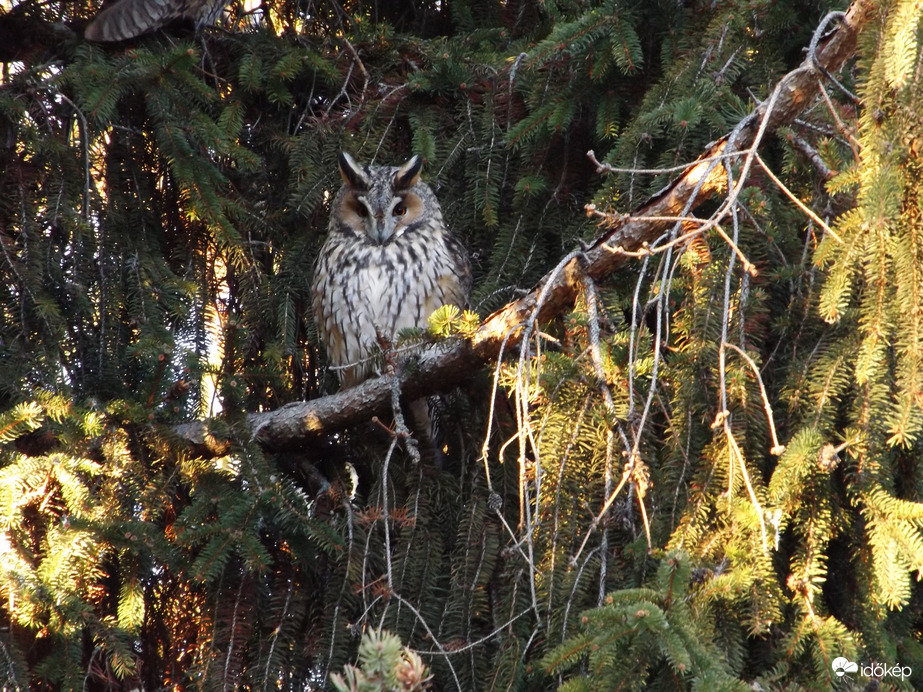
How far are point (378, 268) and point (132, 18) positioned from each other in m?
1.09

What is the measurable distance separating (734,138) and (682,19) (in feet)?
3.25

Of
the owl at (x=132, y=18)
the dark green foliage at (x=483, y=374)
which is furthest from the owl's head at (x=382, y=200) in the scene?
the owl at (x=132, y=18)

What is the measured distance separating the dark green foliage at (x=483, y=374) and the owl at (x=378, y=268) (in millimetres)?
118

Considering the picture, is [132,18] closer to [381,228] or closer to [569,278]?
[381,228]

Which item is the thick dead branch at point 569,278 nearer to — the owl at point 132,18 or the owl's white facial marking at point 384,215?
the owl's white facial marking at point 384,215

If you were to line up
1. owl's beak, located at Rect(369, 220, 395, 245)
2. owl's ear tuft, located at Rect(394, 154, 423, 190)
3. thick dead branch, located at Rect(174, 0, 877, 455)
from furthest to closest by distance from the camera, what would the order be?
owl's beak, located at Rect(369, 220, 395, 245) → owl's ear tuft, located at Rect(394, 154, 423, 190) → thick dead branch, located at Rect(174, 0, 877, 455)

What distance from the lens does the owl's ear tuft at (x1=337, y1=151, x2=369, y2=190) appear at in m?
3.00

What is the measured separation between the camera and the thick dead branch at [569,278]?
5.81 feet

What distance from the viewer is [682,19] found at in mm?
2629

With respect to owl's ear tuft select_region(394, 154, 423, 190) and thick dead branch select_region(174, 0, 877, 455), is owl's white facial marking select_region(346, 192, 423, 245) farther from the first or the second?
thick dead branch select_region(174, 0, 877, 455)

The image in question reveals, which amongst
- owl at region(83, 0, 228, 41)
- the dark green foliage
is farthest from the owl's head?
owl at region(83, 0, 228, 41)

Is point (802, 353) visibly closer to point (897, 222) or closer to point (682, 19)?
point (897, 222)

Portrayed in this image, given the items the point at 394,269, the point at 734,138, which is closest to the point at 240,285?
the point at 394,269

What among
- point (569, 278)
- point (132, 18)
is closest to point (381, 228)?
point (132, 18)
